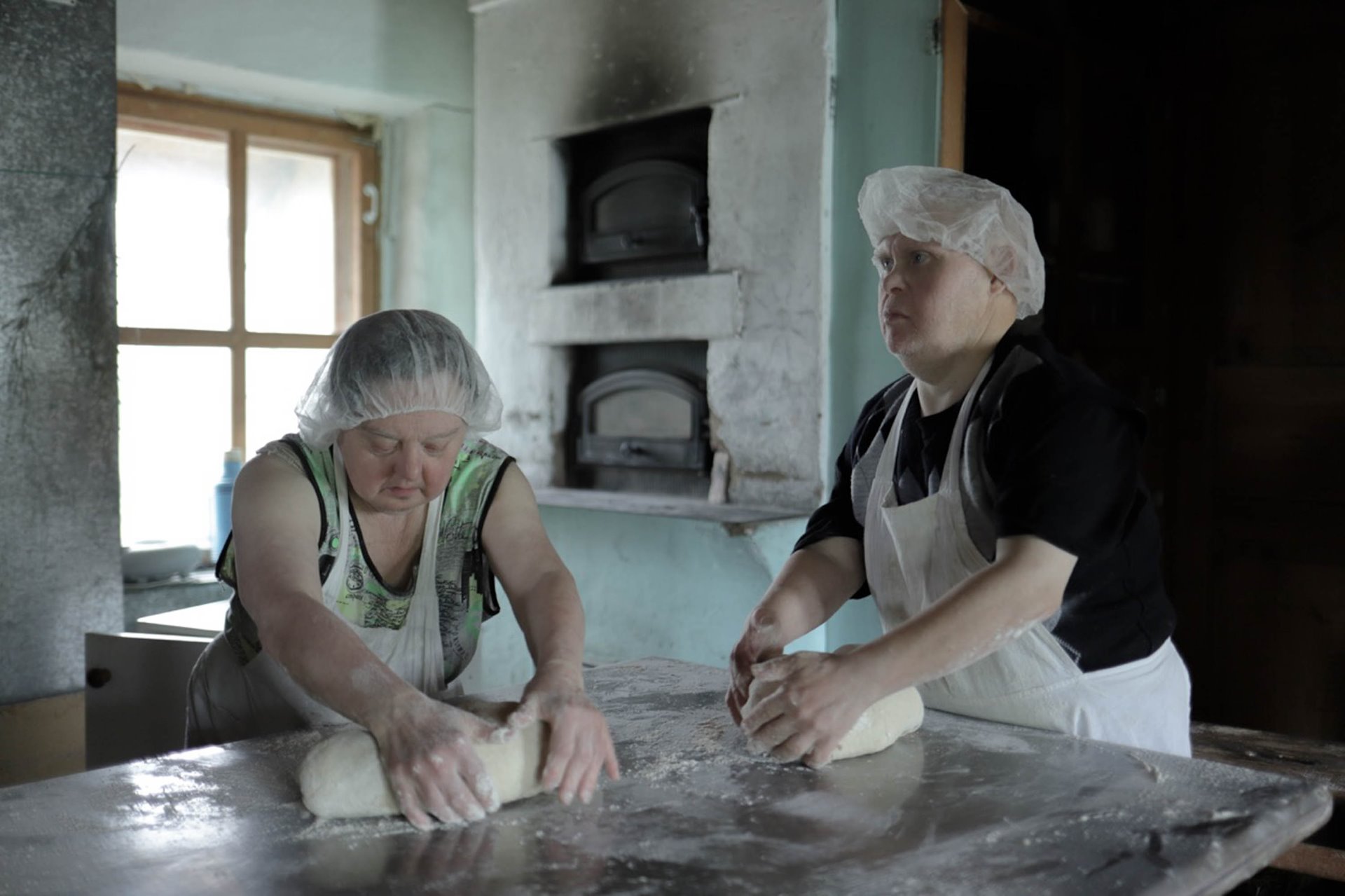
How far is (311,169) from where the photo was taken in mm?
4234

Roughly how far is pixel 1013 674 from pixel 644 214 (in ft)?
7.80

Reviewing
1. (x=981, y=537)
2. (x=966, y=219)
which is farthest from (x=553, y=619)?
(x=966, y=219)

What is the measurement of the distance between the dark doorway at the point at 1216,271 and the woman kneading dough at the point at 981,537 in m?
1.92

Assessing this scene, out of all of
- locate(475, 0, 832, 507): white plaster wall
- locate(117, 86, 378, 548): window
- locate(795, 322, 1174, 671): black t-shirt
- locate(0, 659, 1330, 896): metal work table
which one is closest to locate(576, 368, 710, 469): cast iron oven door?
locate(475, 0, 832, 507): white plaster wall

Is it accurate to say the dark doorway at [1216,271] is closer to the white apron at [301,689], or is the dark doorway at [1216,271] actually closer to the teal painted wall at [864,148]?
the teal painted wall at [864,148]

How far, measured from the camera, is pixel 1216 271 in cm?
386

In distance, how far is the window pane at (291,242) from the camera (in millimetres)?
4078

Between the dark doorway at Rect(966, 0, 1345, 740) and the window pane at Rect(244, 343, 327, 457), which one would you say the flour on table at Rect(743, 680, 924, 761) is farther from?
the window pane at Rect(244, 343, 327, 457)

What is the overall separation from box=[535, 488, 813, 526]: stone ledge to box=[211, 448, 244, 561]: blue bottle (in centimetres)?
98

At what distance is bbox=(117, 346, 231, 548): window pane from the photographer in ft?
12.5

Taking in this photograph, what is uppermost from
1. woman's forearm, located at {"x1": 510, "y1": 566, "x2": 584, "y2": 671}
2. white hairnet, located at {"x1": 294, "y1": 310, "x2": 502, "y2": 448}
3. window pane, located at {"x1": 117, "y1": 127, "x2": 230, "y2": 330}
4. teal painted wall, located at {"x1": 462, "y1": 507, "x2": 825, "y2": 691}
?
window pane, located at {"x1": 117, "y1": 127, "x2": 230, "y2": 330}

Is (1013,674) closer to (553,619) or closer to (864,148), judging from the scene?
(553,619)

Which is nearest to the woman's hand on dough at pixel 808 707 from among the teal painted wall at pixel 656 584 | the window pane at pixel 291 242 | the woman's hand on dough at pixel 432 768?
the woman's hand on dough at pixel 432 768

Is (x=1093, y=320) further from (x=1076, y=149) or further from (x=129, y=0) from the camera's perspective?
(x=129, y=0)
